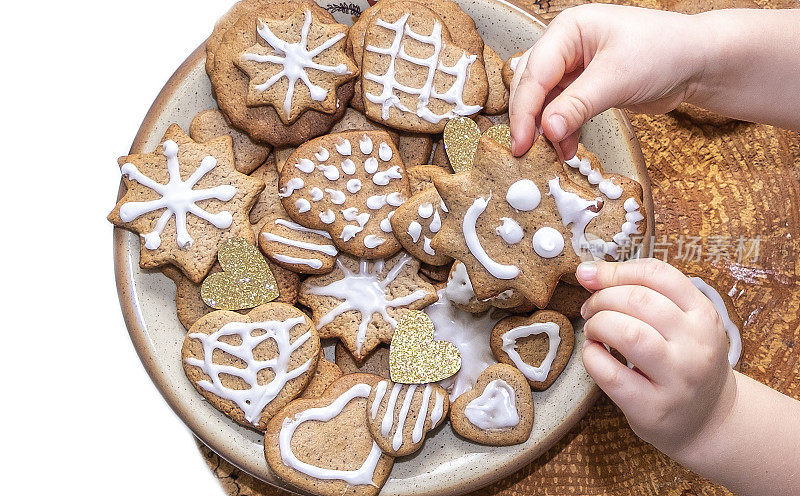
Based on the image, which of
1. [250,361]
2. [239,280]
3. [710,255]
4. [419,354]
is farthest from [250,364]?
[710,255]

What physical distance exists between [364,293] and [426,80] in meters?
0.30

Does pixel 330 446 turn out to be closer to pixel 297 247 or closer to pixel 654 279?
pixel 297 247

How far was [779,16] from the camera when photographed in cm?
93

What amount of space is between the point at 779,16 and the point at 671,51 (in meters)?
0.18

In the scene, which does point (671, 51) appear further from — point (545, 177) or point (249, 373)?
point (249, 373)

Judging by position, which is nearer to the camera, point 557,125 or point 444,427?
point 557,125

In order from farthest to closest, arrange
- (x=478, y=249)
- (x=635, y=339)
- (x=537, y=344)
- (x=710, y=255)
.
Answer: (x=710, y=255), (x=537, y=344), (x=478, y=249), (x=635, y=339)

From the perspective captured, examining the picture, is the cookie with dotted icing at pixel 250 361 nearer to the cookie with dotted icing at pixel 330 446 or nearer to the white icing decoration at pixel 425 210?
the cookie with dotted icing at pixel 330 446

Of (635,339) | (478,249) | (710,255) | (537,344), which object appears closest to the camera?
(635,339)

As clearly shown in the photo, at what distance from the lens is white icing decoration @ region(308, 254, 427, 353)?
98cm

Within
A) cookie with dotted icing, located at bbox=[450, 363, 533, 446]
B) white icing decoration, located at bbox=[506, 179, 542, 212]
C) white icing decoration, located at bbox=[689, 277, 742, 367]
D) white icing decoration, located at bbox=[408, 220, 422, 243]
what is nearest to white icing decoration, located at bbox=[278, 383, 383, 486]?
cookie with dotted icing, located at bbox=[450, 363, 533, 446]

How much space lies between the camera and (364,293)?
989mm

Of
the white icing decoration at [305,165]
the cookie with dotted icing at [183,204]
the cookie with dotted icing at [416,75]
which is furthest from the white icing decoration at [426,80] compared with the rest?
the cookie with dotted icing at [183,204]

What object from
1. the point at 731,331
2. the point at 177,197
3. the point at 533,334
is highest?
the point at 177,197
